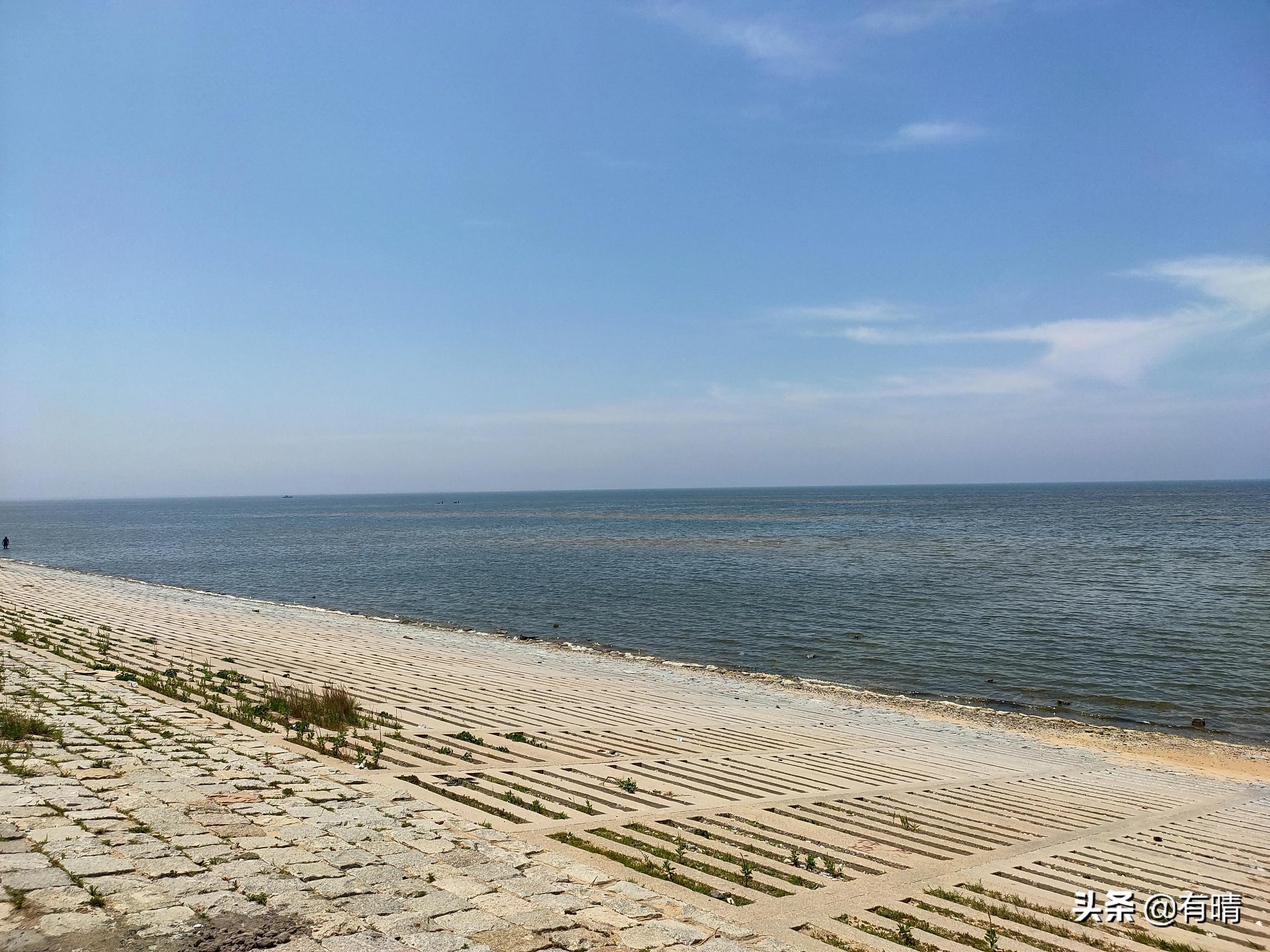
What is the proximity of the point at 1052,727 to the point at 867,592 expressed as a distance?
20449 millimetres

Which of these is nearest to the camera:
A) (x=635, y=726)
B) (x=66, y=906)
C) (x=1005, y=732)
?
(x=66, y=906)

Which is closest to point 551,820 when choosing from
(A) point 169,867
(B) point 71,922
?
(A) point 169,867

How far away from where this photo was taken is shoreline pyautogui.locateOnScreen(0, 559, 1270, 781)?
1554 centimetres

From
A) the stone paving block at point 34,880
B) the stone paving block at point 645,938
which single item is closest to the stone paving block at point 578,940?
the stone paving block at point 645,938

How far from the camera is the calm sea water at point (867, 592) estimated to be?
74.4ft

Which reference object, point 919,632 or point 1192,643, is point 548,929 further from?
point 1192,643

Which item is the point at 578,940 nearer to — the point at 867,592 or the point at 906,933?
the point at 906,933

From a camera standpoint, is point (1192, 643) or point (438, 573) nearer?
point (1192, 643)

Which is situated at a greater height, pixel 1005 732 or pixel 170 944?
pixel 170 944

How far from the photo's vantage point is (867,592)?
126 feet

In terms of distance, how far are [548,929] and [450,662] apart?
15.1 meters

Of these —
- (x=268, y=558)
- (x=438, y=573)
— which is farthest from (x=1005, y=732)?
(x=268, y=558)

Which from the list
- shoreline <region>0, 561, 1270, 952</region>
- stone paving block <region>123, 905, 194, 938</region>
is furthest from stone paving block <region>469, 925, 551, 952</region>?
stone paving block <region>123, 905, 194, 938</region>

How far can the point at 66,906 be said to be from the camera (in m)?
4.88
